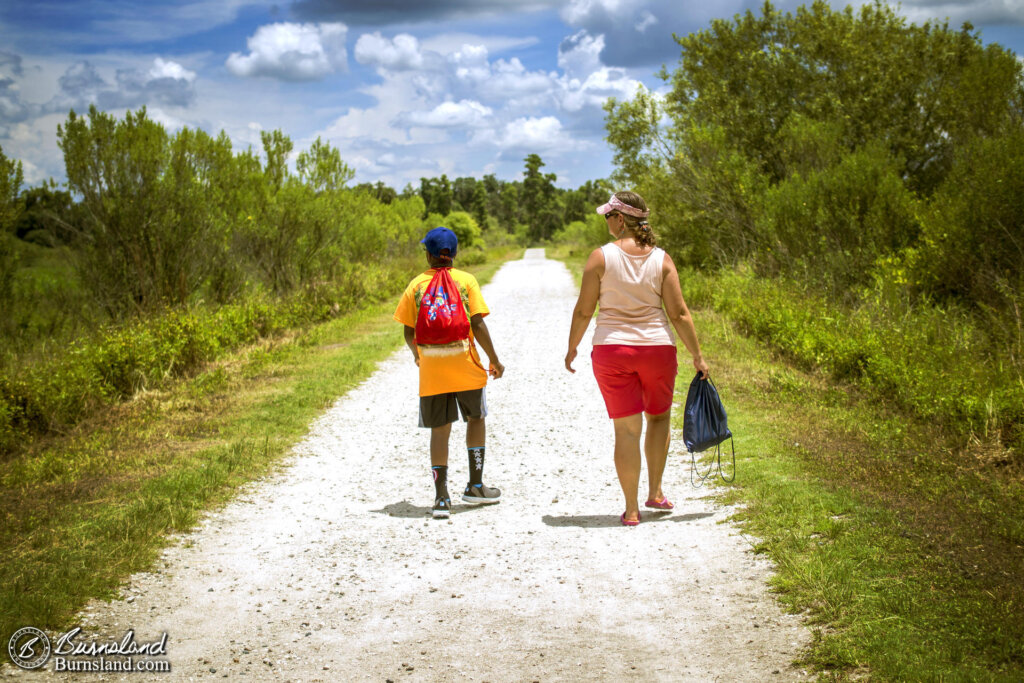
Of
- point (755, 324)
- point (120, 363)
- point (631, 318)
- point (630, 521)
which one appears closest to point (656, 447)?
point (630, 521)

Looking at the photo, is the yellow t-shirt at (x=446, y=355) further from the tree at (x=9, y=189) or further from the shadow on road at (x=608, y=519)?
the tree at (x=9, y=189)

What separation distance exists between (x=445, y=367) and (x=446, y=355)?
81 mm

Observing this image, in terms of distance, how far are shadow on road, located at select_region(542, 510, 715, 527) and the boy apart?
74cm

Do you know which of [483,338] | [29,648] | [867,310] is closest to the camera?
[29,648]

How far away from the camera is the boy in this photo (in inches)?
209

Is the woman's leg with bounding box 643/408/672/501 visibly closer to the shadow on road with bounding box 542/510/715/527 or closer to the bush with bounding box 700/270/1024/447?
the shadow on road with bounding box 542/510/715/527

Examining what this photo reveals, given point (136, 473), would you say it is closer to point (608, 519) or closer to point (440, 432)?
point (440, 432)

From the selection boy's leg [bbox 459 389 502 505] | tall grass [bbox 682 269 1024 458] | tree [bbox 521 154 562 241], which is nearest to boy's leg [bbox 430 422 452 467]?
boy's leg [bbox 459 389 502 505]

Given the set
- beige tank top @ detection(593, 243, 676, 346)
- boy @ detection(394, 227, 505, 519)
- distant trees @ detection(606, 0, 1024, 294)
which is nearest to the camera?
beige tank top @ detection(593, 243, 676, 346)

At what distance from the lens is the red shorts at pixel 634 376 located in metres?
4.81

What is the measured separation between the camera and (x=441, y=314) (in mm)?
5203

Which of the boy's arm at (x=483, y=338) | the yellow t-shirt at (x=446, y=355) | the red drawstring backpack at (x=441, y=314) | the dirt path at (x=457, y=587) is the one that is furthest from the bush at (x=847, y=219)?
the red drawstring backpack at (x=441, y=314)

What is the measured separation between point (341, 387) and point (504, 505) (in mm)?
4733

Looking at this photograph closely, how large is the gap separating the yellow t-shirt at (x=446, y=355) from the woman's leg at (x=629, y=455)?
3.39 ft
